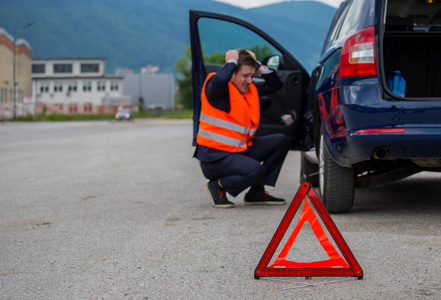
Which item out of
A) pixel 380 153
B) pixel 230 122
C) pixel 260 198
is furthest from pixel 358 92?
pixel 260 198

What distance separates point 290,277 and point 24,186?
5396mm

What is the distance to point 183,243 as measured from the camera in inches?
173

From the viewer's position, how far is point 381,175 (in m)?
5.40

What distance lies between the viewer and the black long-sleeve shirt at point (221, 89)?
5660 millimetres

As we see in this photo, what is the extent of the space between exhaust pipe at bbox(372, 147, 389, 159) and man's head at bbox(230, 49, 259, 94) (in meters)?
1.59

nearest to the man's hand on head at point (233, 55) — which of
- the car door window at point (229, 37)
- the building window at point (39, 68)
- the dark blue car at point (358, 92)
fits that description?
the dark blue car at point (358, 92)

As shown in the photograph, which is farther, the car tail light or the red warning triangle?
the car tail light

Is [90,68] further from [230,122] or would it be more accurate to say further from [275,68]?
[230,122]

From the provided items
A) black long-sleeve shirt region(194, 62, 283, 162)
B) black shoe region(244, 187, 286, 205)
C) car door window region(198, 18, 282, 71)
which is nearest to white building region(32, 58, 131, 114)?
car door window region(198, 18, 282, 71)

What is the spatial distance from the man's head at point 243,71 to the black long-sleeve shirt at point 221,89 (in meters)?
0.13

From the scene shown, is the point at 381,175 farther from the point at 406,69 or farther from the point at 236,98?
the point at 236,98

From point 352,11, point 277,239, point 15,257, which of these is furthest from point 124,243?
point 352,11

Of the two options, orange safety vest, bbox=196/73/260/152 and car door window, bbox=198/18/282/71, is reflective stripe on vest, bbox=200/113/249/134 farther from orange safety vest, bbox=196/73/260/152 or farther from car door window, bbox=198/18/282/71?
car door window, bbox=198/18/282/71

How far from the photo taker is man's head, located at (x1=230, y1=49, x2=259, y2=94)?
19.3 ft
